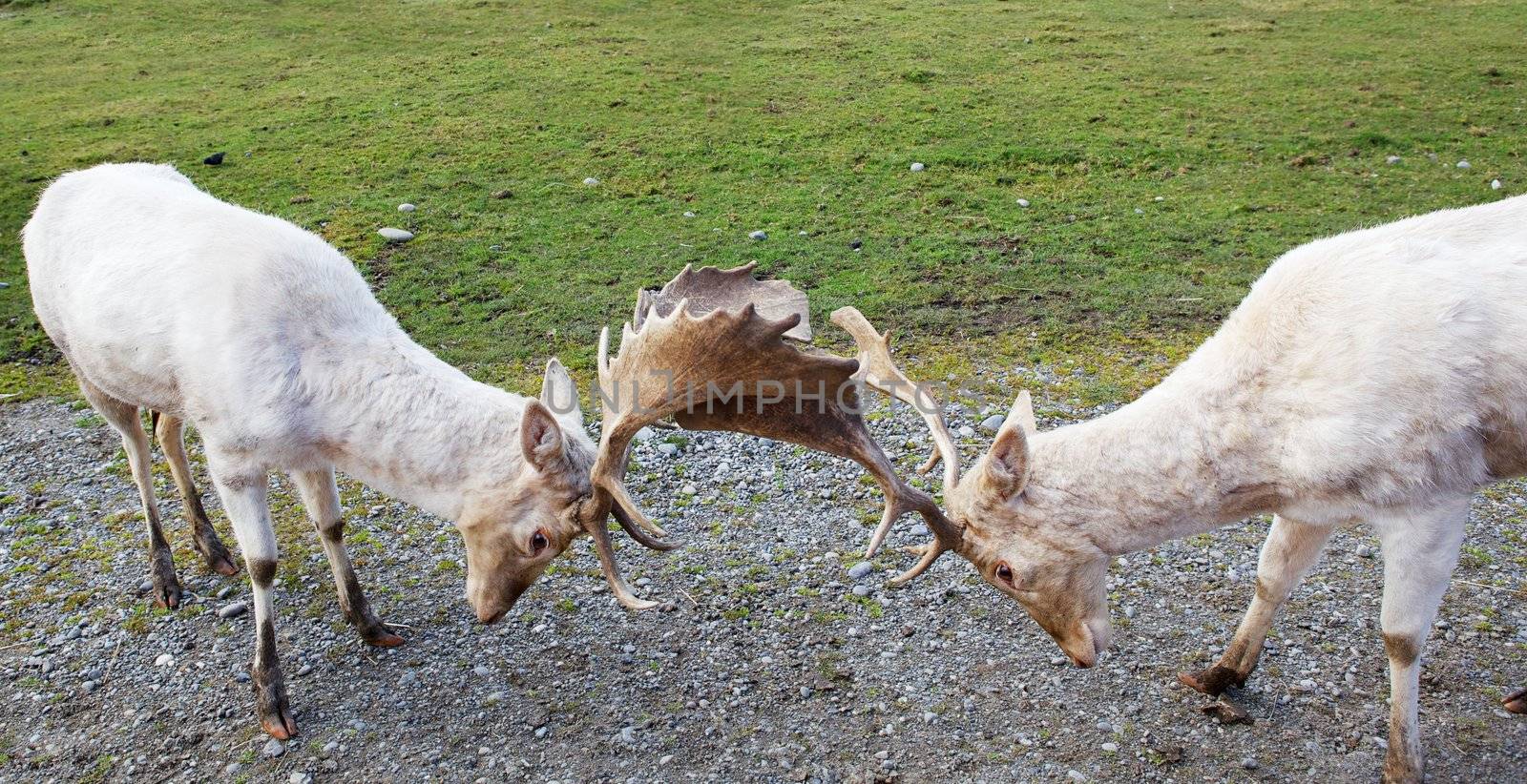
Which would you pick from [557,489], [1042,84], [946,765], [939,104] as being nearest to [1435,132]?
[1042,84]

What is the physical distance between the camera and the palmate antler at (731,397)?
13.7 ft

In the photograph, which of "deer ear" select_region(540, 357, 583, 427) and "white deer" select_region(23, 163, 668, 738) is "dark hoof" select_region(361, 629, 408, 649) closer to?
"white deer" select_region(23, 163, 668, 738)

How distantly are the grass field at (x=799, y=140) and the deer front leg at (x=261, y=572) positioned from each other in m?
3.08

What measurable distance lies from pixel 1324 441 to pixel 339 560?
4500 mm

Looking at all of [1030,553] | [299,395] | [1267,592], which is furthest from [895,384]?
[299,395]

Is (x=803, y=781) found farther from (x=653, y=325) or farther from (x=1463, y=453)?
(x=1463, y=453)

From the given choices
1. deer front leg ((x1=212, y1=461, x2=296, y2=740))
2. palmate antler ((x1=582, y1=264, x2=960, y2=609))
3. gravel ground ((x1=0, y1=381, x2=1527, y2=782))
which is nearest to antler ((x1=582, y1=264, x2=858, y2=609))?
palmate antler ((x1=582, y1=264, x2=960, y2=609))

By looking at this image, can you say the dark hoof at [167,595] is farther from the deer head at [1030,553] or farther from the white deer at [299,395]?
the deer head at [1030,553]

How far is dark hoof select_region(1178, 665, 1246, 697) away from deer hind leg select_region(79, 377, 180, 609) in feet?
16.9

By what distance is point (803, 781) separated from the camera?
15.9 ft

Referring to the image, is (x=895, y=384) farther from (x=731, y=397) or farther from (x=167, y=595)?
(x=167, y=595)

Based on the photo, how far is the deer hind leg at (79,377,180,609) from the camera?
607cm

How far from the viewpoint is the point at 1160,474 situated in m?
4.59

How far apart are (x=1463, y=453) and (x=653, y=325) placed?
3072 mm
